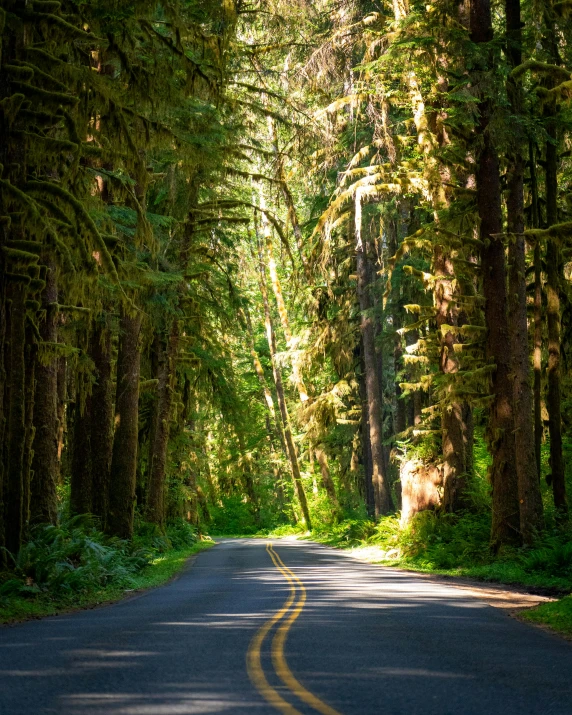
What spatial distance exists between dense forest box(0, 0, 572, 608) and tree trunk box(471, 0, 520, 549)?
2.2 inches

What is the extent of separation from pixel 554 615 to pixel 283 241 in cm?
1653

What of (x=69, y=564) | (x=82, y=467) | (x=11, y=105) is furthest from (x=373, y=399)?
(x=11, y=105)

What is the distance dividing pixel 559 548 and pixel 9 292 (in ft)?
37.4

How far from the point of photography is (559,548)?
1725 cm

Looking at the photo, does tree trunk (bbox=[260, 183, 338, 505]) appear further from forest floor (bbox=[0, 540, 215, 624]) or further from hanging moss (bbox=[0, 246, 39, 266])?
hanging moss (bbox=[0, 246, 39, 266])

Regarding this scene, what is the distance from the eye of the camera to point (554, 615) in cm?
1209

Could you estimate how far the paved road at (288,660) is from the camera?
256 inches

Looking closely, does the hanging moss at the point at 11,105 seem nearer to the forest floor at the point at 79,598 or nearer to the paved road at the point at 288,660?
Result: the forest floor at the point at 79,598

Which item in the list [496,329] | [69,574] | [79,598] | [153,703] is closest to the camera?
[153,703]

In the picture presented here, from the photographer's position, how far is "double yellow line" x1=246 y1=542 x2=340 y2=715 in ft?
20.7

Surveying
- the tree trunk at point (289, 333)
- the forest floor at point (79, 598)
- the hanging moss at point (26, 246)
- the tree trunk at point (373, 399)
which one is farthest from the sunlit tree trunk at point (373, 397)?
the hanging moss at point (26, 246)

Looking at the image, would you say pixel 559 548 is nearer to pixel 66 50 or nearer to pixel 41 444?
pixel 41 444

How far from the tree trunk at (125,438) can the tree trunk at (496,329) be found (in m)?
9.10

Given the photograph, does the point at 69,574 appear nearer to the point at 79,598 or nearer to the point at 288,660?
the point at 79,598
